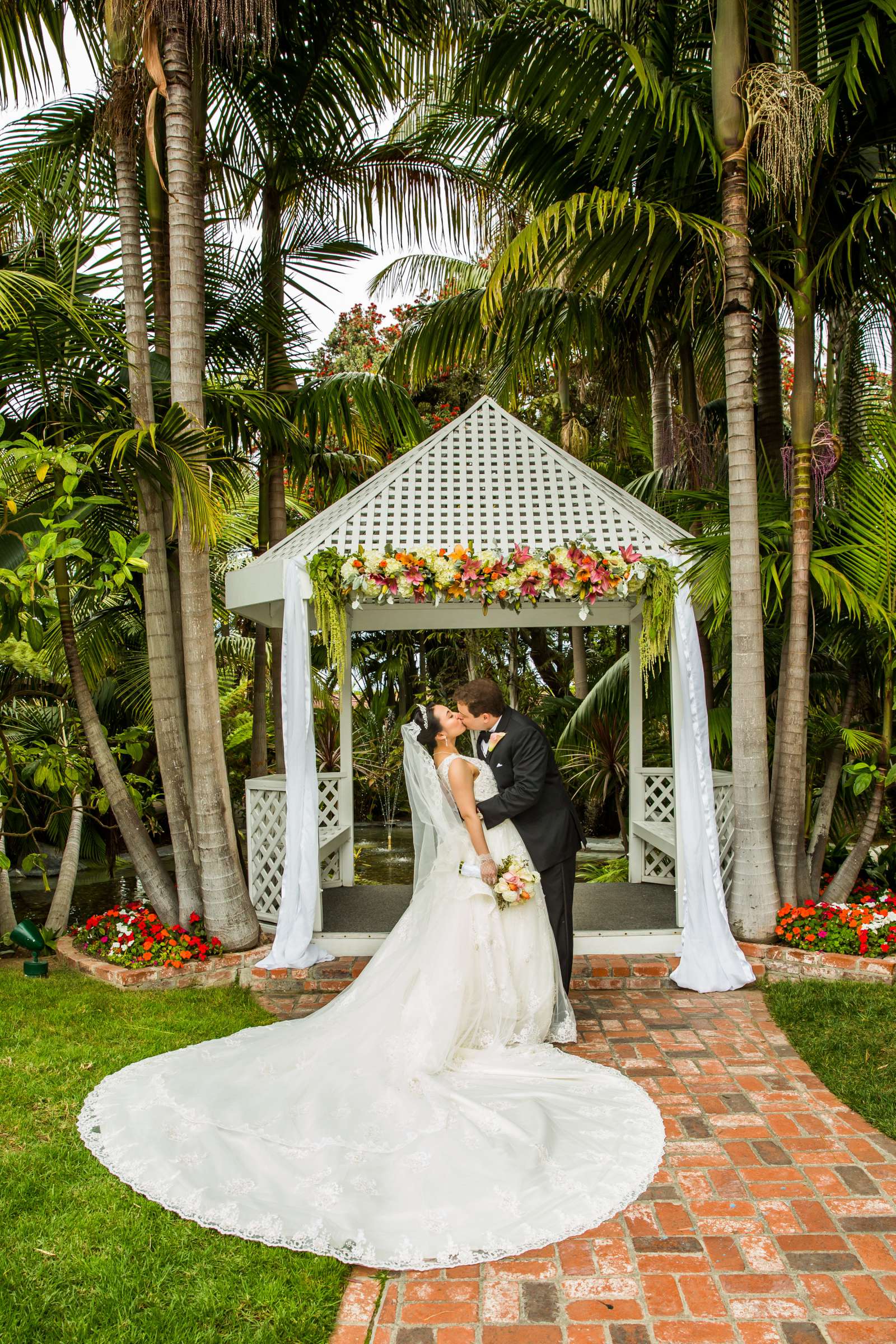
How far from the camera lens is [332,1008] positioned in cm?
506

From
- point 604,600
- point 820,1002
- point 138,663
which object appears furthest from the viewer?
point 138,663

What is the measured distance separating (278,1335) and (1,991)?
13.3ft

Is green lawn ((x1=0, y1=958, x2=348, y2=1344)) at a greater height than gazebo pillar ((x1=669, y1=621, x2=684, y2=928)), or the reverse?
gazebo pillar ((x1=669, y1=621, x2=684, y2=928))

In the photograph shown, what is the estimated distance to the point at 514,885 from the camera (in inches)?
205

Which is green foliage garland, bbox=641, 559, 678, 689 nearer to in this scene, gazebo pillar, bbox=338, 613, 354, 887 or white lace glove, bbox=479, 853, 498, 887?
white lace glove, bbox=479, 853, 498, 887

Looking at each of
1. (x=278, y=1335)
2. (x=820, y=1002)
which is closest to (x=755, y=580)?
(x=820, y=1002)

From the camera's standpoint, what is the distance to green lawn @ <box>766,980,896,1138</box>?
4.75 metres

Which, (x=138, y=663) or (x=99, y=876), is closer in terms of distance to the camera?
(x=138, y=663)

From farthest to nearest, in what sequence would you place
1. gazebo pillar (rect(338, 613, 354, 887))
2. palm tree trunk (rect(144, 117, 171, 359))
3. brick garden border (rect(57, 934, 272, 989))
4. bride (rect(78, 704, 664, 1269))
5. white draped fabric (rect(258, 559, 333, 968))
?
gazebo pillar (rect(338, 613, 354, 887))
palm tree trunk (rect(144, 117, 171, 359))
white draped fabric (rect(258, 559, 333, 968))
brick garden border (rect(57, 934, 272, 989))
bride (rect(78, 704, 664, 1269))

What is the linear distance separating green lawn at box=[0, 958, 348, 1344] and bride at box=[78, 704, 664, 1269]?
0.09 metres

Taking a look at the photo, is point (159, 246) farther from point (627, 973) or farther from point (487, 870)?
point (627, 973)

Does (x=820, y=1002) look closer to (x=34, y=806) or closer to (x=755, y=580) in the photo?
(x=755, y=580)

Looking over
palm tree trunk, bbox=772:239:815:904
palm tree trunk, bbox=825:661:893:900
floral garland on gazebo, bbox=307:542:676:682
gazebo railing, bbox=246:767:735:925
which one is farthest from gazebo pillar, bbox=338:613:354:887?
palm tree trunk, bbox=825:661:893:900

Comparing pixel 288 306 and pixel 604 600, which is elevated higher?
pixel 288 306
